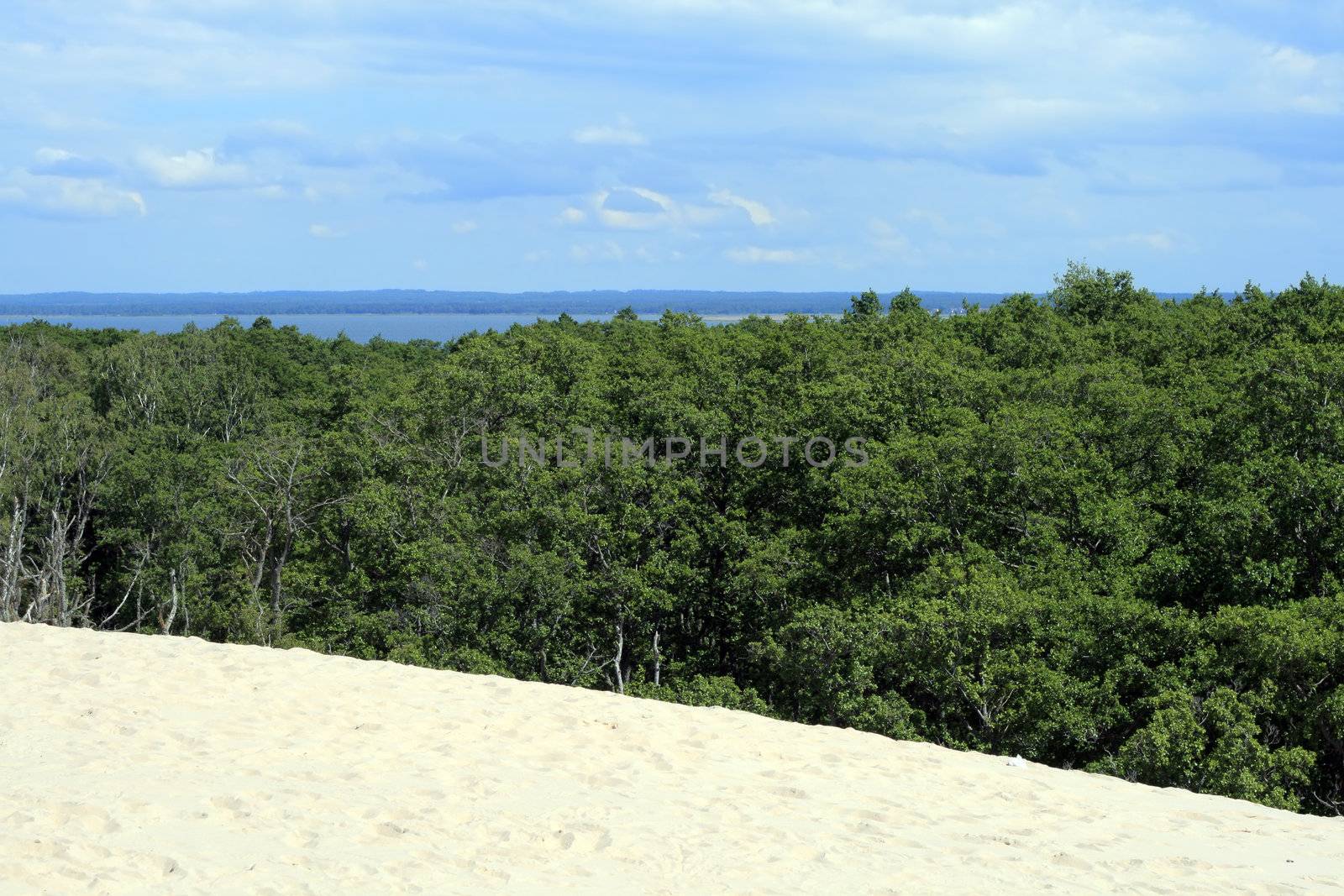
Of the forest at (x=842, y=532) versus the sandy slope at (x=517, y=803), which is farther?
the forest at (x=842, y=532)

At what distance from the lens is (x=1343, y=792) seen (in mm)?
17000

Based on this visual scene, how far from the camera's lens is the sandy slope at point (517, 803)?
8523mm

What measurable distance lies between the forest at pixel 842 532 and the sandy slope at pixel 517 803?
16.5 feet

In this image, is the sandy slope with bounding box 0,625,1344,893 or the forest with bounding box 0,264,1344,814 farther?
the forest with bounding box 0,264,1344,814

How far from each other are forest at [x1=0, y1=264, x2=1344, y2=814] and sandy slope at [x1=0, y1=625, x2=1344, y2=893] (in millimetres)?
5022

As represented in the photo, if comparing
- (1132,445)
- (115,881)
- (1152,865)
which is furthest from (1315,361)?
(115,881)

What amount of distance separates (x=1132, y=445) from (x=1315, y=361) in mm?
3592

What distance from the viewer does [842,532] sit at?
938 inches

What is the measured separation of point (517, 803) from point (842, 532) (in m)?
14.4

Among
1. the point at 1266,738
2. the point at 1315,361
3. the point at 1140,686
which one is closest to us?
the point at 1266,738

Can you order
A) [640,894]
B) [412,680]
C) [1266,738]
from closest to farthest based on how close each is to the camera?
[640,894] < [412,680] < [1266,738]

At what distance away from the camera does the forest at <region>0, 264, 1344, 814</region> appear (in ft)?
59.9

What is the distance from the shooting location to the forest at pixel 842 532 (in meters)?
18.3

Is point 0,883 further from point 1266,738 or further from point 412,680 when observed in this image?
point 1266,738
